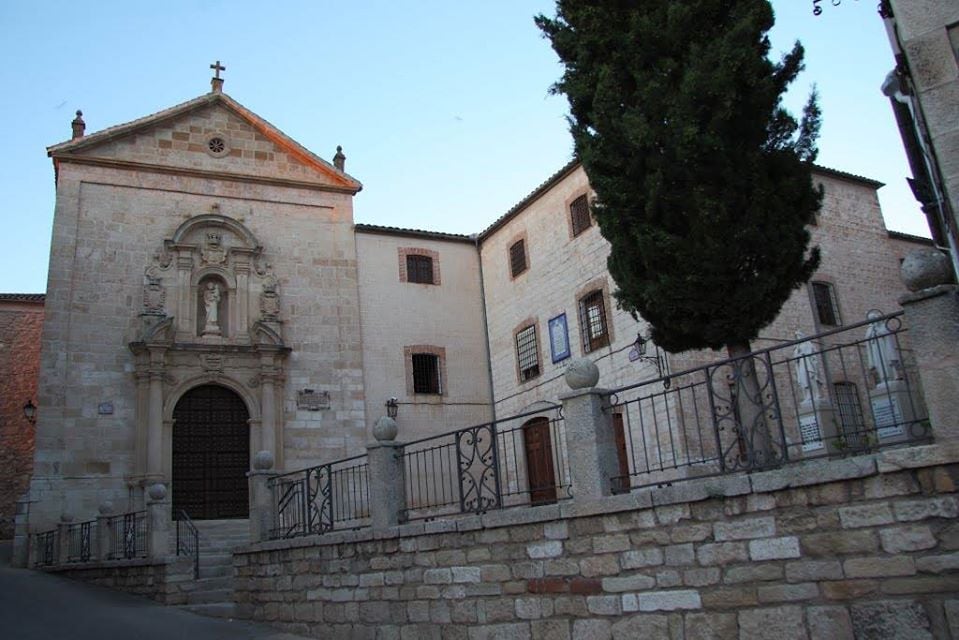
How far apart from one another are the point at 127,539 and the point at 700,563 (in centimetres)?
1137

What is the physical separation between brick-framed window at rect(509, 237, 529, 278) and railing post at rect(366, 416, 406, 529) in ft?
40.4

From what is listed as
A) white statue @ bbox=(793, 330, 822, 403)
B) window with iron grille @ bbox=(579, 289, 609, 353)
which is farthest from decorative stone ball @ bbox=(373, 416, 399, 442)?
window with iron grille @ bbox=(579, 289, 609, 353)

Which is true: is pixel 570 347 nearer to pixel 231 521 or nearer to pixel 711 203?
pixel 231 521

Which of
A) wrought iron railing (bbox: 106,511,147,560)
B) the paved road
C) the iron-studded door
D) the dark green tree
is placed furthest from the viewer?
the iron-studded door

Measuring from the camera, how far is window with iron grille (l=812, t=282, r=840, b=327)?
19.1 m

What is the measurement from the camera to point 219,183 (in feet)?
71.6

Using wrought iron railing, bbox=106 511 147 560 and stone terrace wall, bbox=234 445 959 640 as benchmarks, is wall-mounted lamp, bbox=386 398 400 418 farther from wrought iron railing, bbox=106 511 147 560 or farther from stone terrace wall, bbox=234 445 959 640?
stone terrace wall, bbox=234 445 959 640

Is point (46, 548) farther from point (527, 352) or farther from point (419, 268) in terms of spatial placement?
point (527, 352)

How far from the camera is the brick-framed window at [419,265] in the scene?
23172 millimetres

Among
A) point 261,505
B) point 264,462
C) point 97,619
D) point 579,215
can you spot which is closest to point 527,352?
point 579,215

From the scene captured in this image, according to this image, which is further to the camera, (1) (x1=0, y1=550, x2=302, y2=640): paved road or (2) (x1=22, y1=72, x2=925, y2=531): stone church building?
(2) (x1=22, y1=72, x2=925, y2=531): stone church building

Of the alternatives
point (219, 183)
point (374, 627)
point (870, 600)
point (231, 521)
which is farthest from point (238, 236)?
point (870, 600)

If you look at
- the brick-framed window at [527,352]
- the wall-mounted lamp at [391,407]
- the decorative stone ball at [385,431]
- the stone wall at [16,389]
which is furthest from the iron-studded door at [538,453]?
the stone wall at [16,389]

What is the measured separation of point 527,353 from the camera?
71.7 feet
